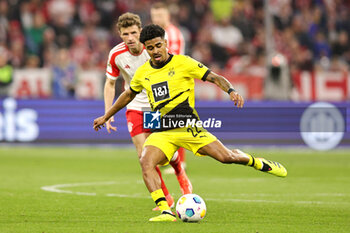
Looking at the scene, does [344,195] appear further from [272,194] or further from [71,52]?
[71,52]

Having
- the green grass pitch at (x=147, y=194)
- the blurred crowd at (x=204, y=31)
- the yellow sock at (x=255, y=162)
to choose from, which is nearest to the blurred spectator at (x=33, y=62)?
the blurred crowd at (x=204, y=31)

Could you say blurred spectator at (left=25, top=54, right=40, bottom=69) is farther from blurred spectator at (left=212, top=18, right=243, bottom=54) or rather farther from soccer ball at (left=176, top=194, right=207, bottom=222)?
soccer ball at (left=176, top=194, right=207, bottom=222)

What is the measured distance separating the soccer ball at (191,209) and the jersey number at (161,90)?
1.17m

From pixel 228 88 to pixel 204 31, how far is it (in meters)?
16.0

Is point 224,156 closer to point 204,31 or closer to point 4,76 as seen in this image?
point 4,76

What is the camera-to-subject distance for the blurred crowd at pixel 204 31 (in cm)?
2342

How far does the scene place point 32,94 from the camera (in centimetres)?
2156

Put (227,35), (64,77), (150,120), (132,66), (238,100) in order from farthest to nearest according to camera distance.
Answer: (227,35)
(64,77)
(132,66)
(150,120)
(238,100)

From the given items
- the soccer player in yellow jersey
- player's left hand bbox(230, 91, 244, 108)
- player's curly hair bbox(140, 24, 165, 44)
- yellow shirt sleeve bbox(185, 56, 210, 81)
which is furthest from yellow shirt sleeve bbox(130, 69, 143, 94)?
player's left hand bbox(230, 91, 244, 108)

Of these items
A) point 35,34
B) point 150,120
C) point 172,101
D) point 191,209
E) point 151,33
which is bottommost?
point 191,209

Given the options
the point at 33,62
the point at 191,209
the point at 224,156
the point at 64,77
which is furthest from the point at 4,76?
the point at 191,209

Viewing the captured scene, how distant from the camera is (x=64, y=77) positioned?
21.5 m

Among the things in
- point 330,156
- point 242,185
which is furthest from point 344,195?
point 330,156

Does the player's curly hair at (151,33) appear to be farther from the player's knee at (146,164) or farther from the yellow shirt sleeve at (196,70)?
the player's knee at (146,164)
